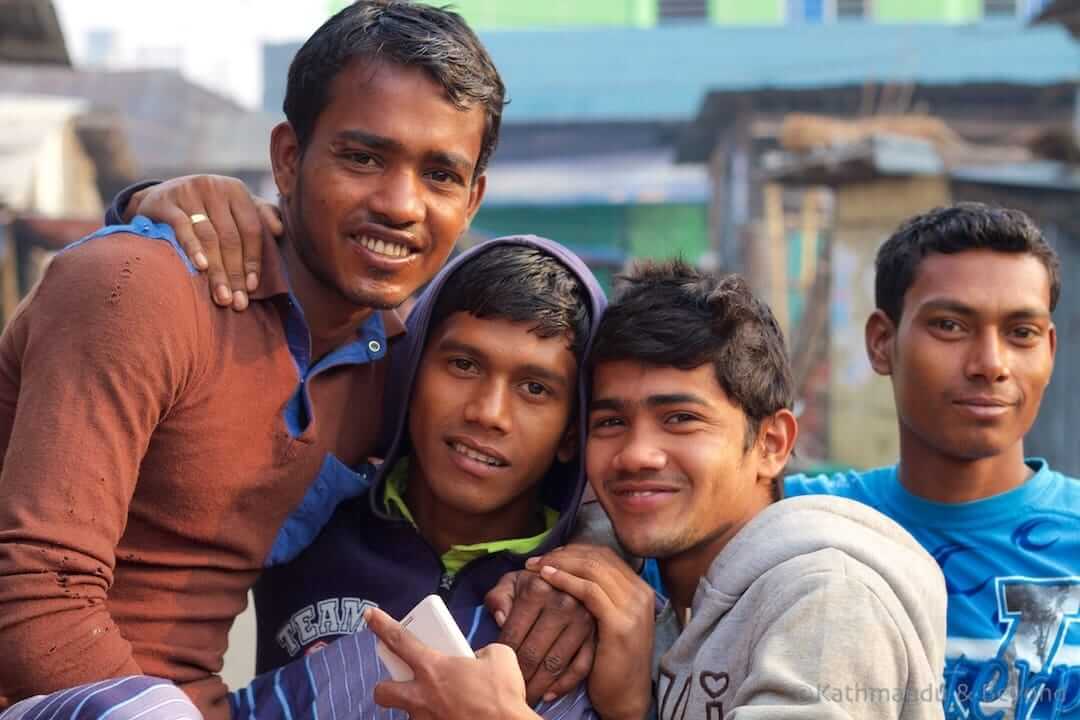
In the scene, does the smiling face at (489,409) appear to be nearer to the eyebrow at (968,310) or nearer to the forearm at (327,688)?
the forearm at (327,688)

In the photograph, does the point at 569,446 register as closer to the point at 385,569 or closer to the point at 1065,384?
the point at 385,569

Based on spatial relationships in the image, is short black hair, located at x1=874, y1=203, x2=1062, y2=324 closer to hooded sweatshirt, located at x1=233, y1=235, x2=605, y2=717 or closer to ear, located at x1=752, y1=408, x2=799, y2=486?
ear, located at x1=752, y1=408, x2=799, y2=486

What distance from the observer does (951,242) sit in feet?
9.52

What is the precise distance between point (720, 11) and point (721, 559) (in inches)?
723

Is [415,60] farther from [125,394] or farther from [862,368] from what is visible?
[862,368]

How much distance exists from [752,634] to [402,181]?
1.16 metres

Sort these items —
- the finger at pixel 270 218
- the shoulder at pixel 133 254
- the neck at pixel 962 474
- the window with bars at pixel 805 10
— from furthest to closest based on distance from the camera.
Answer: the window with bars at pixel 805 10, the neck at pixel 962 474, the finger at pixel 270 218, the shoulder at pixel 133 254

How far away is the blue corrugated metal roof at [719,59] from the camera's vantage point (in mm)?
16828

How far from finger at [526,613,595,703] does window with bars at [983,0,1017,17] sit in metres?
19.5

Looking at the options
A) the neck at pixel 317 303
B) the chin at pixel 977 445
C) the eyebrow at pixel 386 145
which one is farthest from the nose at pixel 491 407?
the chin at pixel 977 445

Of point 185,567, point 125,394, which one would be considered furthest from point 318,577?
point 125,394

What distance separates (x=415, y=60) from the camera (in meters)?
2.51

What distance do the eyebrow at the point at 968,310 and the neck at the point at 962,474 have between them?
313 millimetres

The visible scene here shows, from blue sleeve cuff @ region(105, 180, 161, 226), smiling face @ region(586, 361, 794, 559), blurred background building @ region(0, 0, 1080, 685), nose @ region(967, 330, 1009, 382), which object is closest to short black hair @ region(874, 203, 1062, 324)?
nose @ region(967, 330, 1009, 382)
